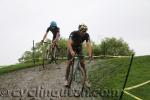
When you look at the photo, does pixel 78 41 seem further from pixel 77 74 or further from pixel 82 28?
pixel 77 74

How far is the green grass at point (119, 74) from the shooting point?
928 inches

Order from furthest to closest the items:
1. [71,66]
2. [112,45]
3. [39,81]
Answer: [112,45] < [39,81] < [71,66]

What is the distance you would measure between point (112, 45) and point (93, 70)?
86.2m

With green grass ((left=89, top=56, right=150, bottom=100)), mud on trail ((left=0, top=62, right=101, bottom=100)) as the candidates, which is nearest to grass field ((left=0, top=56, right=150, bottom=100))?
green grass ((left=89, top=56, right=150, bottom=100))

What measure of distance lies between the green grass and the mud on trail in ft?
5.59

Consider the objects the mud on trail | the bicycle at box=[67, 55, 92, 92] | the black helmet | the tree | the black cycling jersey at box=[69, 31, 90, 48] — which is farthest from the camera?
the tree

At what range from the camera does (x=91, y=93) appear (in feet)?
71.4

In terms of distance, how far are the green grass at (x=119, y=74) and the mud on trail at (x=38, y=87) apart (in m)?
1.70

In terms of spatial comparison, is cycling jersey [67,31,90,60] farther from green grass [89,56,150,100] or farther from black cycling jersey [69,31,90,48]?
green grass [89,56,150,100]

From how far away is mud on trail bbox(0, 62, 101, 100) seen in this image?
21281mm

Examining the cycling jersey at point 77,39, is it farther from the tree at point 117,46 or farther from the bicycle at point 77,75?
the tree at point 117,46

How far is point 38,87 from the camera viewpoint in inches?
922

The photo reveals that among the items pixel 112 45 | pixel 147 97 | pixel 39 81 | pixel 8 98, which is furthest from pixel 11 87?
pixel 112 45

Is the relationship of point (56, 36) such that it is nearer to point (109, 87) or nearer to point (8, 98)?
point (109, 87)
